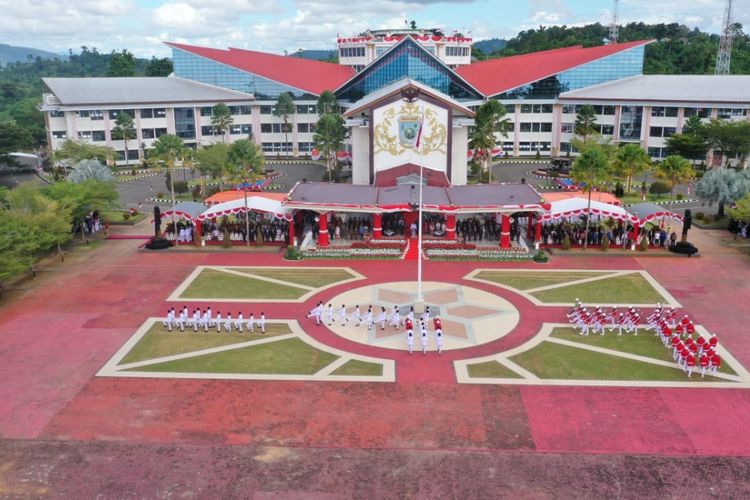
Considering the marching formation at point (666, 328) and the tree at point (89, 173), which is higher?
the tree at point (89, 173)

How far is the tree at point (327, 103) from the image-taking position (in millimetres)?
83250

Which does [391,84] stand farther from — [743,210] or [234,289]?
[234,289]

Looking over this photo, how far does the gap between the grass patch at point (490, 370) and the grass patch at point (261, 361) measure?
6392mm

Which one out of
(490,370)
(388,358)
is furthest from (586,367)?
(388,358)

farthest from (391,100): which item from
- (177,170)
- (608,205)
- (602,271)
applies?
(177,170)

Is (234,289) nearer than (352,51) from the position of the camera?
Yes

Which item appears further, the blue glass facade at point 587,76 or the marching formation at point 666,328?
the blue glass facade at point 587,76

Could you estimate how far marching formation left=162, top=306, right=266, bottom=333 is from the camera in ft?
111

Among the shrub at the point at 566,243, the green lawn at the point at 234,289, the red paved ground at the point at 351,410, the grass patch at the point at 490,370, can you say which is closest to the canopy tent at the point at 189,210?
the green lawn at the point at 234,289

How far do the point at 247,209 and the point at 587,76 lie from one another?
5716 cm

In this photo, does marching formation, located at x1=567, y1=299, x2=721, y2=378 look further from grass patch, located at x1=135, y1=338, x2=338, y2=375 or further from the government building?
the government building

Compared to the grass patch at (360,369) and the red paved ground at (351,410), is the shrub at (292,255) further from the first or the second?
the grass patch at (360,369)

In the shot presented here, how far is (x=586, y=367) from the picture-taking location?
29656 millimetres

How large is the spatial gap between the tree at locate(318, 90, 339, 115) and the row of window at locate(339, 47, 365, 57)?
23.4m
